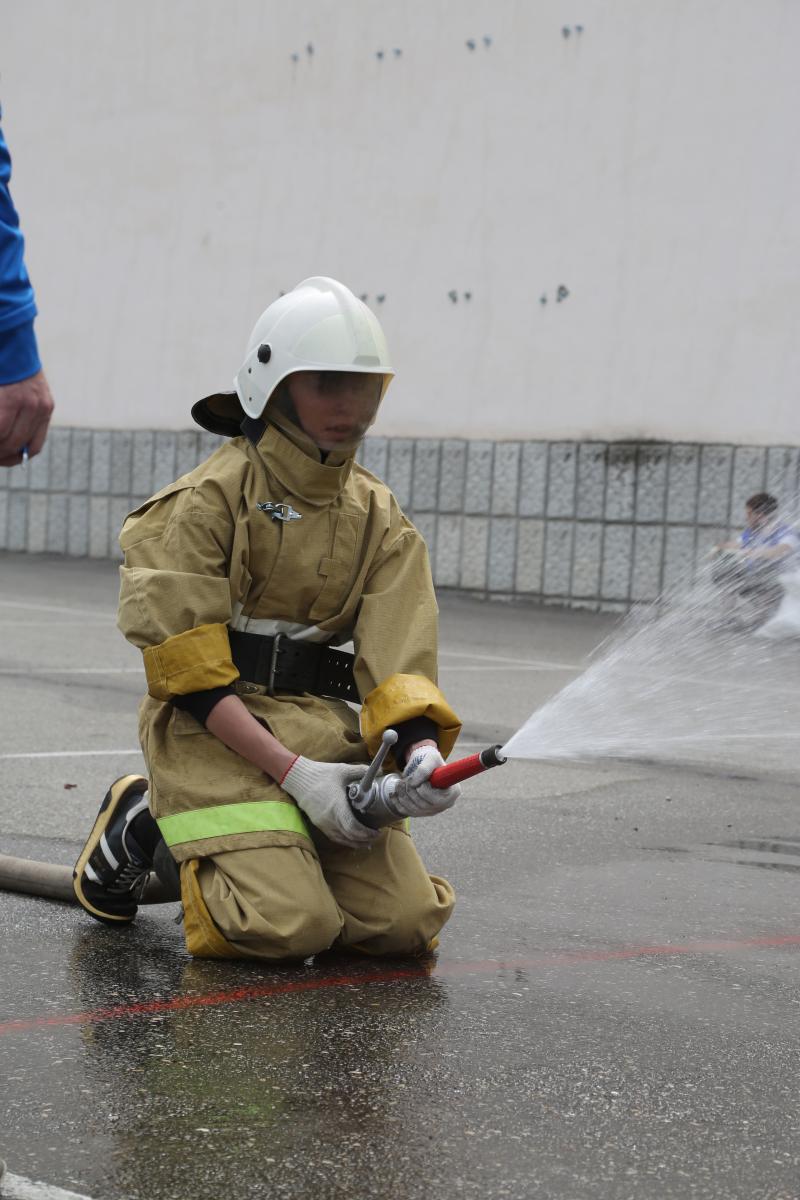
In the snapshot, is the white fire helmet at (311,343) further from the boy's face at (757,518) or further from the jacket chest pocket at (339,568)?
the boy's face at (757,518)

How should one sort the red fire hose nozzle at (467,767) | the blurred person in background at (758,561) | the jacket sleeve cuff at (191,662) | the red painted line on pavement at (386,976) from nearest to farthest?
the red painted line on pavement at (386,976) < the red fire hose nozzle at (467,767) < the jacket sleeve cuff at (191,662) < the blurred person in background at (758,561)

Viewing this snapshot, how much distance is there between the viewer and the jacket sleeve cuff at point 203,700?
3973 mm

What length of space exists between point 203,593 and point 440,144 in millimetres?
12317

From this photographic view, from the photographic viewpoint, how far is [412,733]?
4.00 metres

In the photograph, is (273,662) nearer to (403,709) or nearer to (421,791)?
(403,709)

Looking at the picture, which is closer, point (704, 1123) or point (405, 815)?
point (704, 1123)

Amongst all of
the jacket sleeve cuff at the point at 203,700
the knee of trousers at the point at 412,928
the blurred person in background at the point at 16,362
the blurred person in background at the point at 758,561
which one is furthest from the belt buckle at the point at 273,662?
the blurred person in background at the point at 758,561

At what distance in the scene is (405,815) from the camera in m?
3.81

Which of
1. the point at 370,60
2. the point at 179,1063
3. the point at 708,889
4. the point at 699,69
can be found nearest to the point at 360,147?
the point at 370,60

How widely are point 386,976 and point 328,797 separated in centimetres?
40

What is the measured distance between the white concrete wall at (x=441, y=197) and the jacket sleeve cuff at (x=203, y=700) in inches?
405

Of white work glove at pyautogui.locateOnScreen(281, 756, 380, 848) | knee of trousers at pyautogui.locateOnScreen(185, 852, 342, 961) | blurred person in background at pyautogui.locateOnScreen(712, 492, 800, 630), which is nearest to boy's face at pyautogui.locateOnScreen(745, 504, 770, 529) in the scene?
blurred person in background at pyautogui.locateOnScreen(712, 492, 800, 630)

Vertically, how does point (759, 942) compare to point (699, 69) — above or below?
below

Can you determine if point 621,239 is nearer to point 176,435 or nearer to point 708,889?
point 176,435
